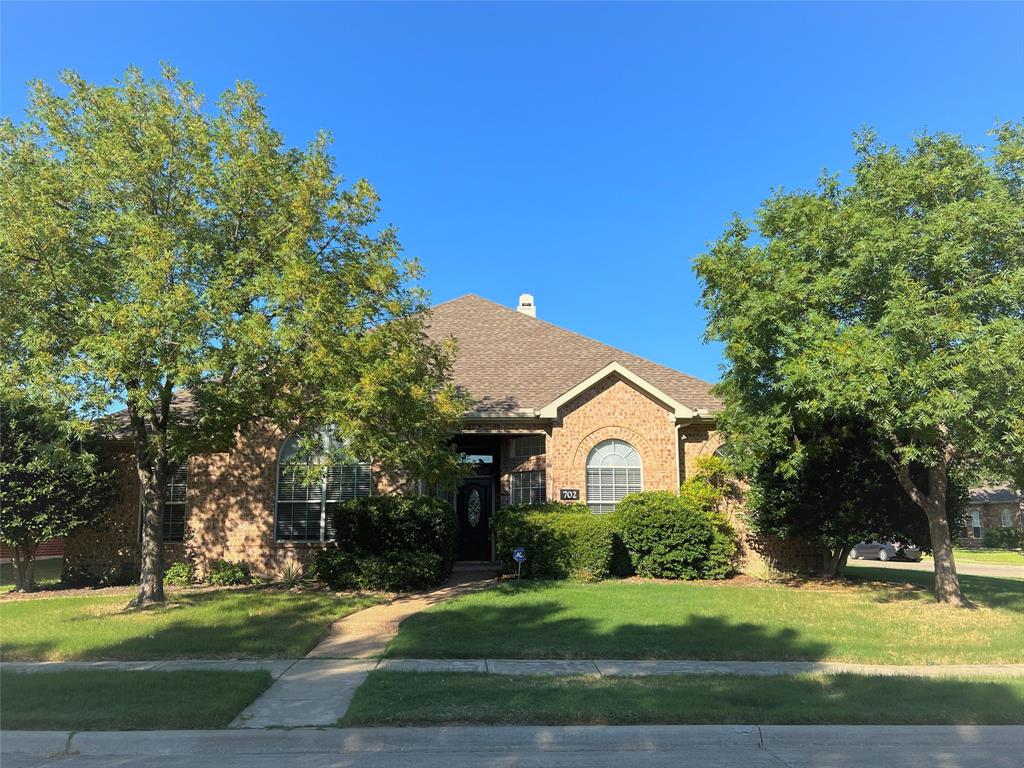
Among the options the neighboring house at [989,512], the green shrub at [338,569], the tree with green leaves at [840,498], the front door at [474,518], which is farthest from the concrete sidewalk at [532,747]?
the neighboring house at [989,512]

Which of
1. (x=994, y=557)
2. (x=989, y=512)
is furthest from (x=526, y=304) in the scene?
(x=989, y=512)

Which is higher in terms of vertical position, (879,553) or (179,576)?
(179,576)

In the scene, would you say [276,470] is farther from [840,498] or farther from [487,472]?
[840,498]

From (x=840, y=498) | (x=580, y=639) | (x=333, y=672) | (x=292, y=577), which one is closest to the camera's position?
(x=333, y=672)

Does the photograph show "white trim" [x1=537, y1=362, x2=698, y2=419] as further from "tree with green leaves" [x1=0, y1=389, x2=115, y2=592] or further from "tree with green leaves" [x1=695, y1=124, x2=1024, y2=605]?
"tree with green leaves" [x1=0, y1=389, x2=115, y2=592]

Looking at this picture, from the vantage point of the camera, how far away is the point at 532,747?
5.43 m

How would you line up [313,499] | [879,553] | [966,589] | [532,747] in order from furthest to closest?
[879,553], [313,499], [966,589], [532,747]

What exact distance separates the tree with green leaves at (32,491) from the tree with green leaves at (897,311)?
42.3ft

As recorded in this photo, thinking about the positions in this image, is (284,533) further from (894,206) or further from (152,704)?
(894,206)

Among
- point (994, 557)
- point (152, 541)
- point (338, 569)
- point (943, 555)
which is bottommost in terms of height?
point (994, 557)

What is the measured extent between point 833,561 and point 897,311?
860 cm

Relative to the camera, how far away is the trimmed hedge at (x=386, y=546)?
43.7 feet

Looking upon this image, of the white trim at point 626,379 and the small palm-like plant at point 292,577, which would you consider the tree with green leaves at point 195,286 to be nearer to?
the small palm-like plant at point 292,577

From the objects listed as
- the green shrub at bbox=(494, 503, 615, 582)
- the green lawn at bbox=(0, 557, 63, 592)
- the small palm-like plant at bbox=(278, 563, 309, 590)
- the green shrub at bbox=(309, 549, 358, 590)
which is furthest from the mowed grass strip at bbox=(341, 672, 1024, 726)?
the green lawn at bbox=(0, 557, 63, 592)
